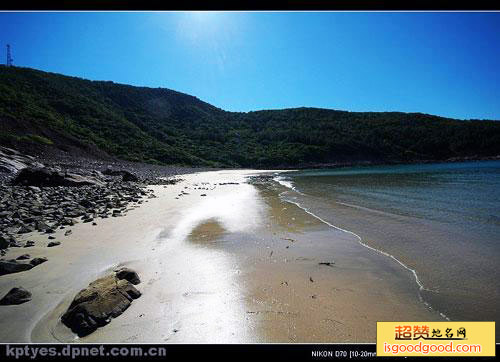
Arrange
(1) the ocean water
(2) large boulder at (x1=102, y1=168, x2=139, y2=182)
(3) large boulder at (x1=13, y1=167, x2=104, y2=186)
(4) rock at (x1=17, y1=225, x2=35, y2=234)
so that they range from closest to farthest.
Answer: (1) the ocean water, (4) rock at (x1=17, y1=225, x2=35, y2=234), (3) large boulder at (x1=13, y1=167, x2=104, y2=186), (2) large boulder at (x1=102, y1=168, x2=139, y2=182)

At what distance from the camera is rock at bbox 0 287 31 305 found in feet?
12.9

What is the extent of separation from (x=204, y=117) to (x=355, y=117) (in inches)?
2395

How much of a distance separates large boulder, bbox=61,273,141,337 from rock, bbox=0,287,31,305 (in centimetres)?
93

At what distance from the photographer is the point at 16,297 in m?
3.99

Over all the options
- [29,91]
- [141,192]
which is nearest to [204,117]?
[29,91]

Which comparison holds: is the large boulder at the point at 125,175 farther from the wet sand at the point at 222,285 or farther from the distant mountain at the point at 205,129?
the distant mountain at the point at 205,129

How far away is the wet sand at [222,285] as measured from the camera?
11.2 feet

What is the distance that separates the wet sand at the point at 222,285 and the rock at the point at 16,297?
4.1 inches

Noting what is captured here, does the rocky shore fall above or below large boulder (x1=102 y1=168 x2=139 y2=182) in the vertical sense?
below

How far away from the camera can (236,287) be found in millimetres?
4719

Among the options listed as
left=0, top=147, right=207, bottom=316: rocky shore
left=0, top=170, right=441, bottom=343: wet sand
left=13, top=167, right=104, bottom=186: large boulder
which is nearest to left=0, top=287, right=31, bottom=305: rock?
left=0, top=147, right=207, bottom=316: rocky shore

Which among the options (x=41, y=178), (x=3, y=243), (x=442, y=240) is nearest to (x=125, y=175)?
(x=41, y=178)

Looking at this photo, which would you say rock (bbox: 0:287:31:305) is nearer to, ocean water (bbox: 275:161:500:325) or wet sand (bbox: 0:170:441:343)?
wet sand (bbox: 0:170:441:343)

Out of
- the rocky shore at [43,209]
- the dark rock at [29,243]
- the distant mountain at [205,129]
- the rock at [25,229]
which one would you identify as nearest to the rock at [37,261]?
the rocky shore at [43,209]
